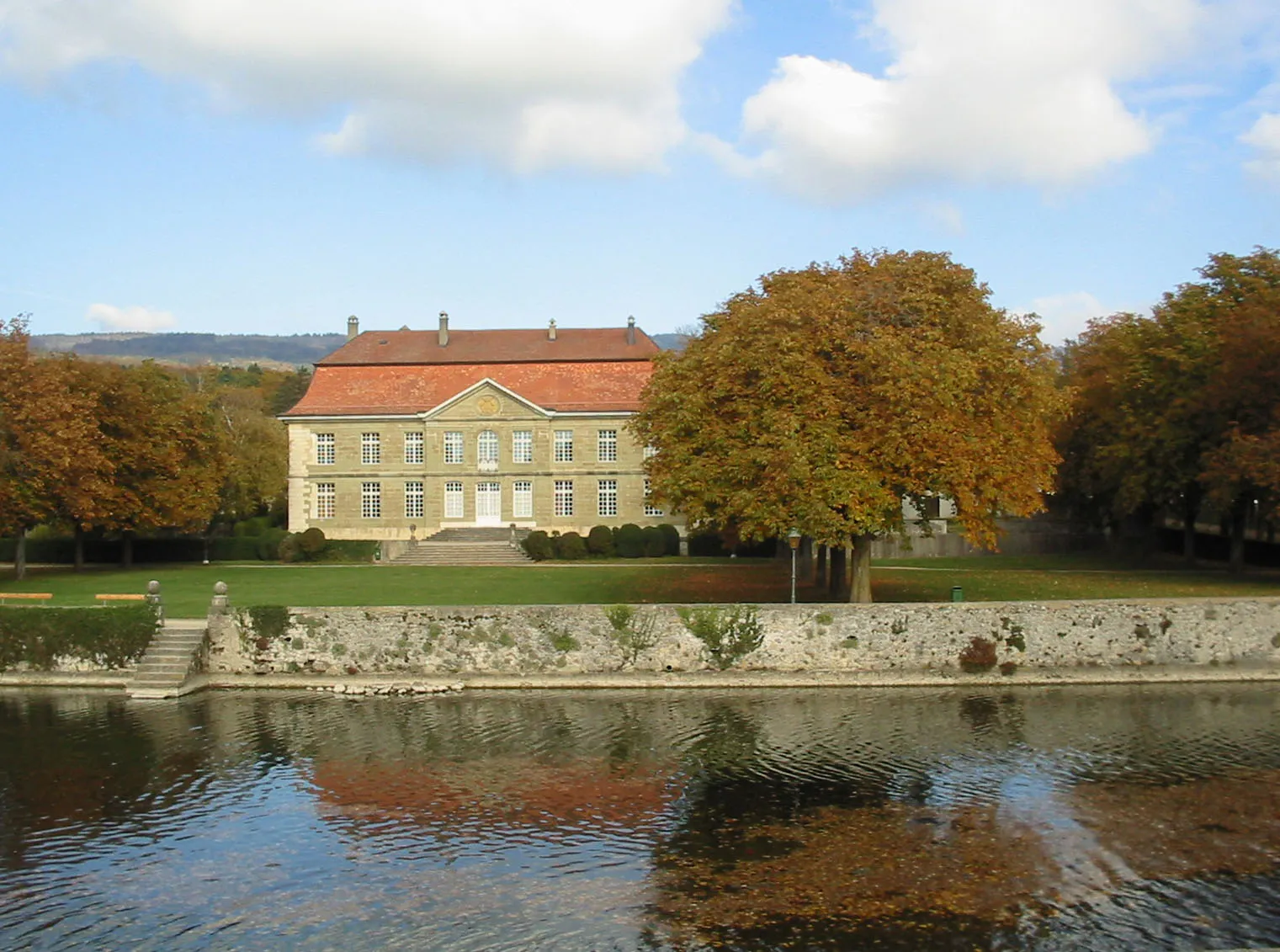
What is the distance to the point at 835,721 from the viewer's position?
22453 millimetres

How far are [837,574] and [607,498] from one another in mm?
26174

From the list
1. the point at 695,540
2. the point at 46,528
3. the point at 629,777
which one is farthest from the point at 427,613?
the point at 46,528

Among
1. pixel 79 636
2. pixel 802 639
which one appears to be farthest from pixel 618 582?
pixel 79 636

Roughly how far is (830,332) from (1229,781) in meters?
13.5

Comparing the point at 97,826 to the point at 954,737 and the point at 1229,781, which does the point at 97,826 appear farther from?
the point at 1229,781

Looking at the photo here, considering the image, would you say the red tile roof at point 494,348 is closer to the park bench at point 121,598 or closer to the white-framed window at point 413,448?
the white-framed window at point 413,448

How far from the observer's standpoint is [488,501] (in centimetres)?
5809

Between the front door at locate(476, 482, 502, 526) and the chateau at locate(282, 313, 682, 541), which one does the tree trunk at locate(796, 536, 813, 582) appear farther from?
the front door at locate(476, 482, 502, 526)

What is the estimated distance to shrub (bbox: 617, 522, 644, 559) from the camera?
52125 millimetres

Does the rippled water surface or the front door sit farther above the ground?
the front door

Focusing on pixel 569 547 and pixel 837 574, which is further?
pixel 569 547

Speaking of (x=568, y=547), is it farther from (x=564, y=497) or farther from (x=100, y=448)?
(x=100, y=448)

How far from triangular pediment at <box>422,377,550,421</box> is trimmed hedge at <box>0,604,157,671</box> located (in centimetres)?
3120

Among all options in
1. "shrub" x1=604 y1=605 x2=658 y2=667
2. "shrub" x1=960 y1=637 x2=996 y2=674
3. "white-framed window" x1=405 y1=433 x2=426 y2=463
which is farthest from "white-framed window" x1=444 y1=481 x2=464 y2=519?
"shrub" x1=960 y1=637 x2=996 y2=674
